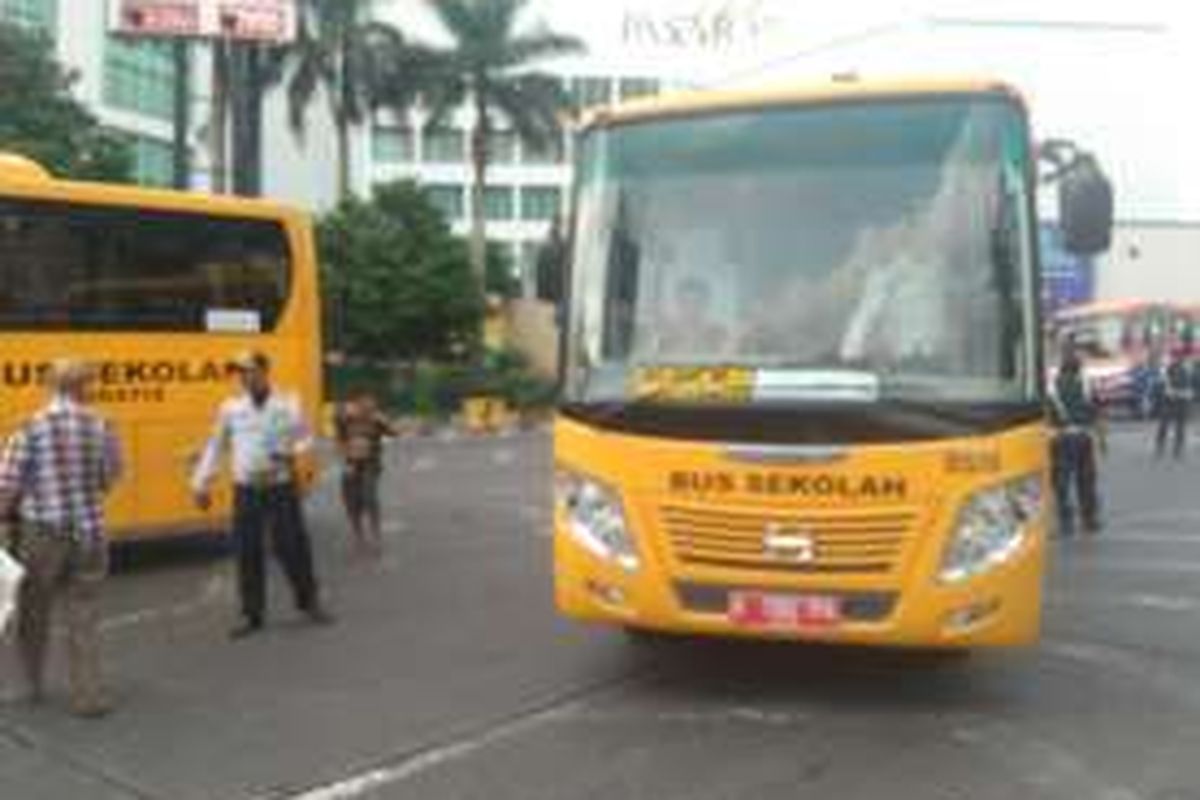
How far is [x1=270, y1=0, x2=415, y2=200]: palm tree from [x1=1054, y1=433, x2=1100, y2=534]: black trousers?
131 feet

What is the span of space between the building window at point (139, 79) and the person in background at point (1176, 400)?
145 ft

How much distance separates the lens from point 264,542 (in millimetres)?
12180

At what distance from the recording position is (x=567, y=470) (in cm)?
951

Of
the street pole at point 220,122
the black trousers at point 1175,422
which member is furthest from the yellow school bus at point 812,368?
the street pole at point 220,122

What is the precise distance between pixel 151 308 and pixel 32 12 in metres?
50.6

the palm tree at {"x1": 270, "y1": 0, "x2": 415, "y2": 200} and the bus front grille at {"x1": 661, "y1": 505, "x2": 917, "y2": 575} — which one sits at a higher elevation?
the palm tree at {"x1": 270, "y1": 0, "x2": 415, "y2": 200}

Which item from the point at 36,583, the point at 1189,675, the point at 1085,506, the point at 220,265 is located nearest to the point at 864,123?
the point at 1189,675

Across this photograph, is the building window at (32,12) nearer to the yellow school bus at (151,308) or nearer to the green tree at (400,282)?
the green tree at (400,282)

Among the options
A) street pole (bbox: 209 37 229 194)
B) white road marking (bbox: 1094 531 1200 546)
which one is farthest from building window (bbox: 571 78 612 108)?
white road marking (bbox: 1094 531 1200 546)

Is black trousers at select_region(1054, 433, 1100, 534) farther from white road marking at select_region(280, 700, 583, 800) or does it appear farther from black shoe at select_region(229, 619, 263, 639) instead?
white road marking at select_region(280, 700, 583, 800)

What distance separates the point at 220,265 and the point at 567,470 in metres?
7.33

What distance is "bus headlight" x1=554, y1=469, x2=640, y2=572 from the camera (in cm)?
925

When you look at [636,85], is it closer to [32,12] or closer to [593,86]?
[593,86]

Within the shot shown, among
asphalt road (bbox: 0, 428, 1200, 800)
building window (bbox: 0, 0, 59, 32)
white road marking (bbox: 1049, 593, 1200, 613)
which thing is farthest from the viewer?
building window (bbox: 0, 0, 59, 32)
